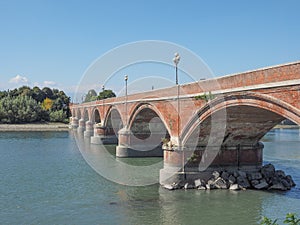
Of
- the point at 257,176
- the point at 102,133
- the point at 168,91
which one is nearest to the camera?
the point at 257,176

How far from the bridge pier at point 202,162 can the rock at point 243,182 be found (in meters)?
0.85

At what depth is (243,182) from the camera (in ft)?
61.4

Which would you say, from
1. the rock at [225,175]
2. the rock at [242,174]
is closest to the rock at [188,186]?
the rock at [225,175]

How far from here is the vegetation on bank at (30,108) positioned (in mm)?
70750

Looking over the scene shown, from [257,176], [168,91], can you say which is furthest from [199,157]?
[168,91]

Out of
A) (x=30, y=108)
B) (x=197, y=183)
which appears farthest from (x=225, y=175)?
(x=30, y=108)

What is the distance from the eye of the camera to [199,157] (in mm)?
19266

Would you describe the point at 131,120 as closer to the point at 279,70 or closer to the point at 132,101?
the point at 132,101

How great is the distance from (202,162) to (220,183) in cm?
151

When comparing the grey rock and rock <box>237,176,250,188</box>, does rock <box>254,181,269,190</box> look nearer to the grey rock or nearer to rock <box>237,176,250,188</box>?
the grey rock

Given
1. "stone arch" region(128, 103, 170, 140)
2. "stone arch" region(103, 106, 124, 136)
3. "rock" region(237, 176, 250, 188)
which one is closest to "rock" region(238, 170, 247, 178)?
"rock" region(237, 176, 250, 188)

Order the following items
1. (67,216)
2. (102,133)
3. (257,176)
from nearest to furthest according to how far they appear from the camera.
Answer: (67,216) < (257,176) < (102,133)

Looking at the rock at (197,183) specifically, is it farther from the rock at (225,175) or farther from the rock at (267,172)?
the rock at (267,172)

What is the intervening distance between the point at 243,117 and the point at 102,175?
10288 mm
